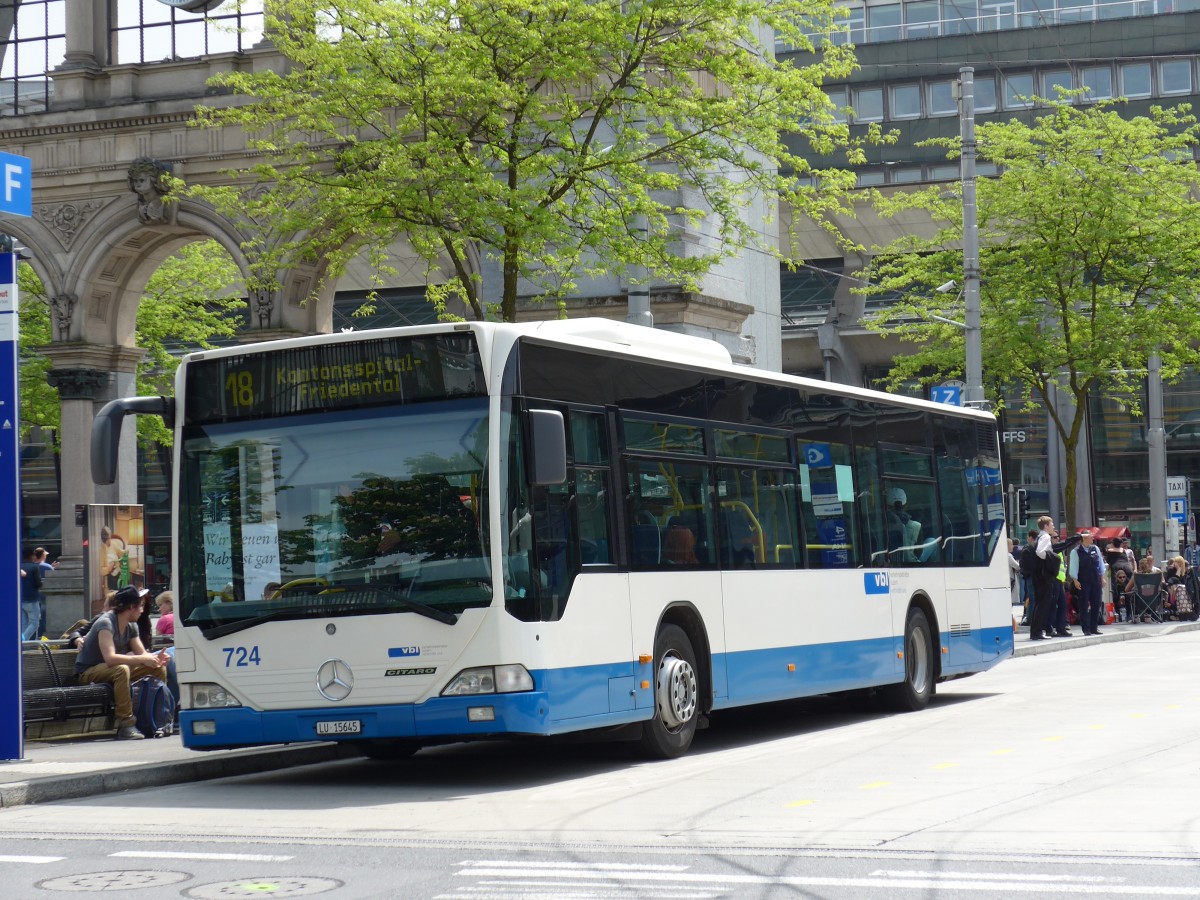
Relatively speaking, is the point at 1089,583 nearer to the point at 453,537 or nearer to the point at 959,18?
the point at 453,537

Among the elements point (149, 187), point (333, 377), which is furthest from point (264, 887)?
point (149, 187)

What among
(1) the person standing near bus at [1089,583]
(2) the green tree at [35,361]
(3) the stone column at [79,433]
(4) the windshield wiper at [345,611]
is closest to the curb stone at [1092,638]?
(1) the person standing near bus at [1089,583]

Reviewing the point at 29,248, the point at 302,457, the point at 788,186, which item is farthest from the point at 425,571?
the point at 29,248

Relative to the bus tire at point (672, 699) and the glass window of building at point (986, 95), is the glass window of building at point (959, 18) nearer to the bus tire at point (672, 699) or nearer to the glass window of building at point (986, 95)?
Result: the glass window of building at point (986, 95)

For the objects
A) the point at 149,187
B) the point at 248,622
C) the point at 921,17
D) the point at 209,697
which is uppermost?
the point at 921,17

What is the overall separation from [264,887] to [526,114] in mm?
12394

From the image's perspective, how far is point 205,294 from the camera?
3769cm

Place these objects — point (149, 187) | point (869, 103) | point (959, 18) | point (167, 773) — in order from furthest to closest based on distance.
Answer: point (959, 18) → point (869, 103) → point (149, 187) → point (167, 773)

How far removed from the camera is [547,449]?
35.4 feet

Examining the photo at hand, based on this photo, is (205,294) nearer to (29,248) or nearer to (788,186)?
(29,248)

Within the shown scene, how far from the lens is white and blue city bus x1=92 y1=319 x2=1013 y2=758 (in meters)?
10.8

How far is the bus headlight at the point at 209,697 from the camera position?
1134 centimetres

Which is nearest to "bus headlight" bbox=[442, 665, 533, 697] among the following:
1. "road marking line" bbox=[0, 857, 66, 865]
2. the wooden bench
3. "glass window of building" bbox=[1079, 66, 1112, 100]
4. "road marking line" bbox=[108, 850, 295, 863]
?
"road marking line" bbox=[108, 850, 295, 863]

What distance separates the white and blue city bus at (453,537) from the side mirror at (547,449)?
1 cm
